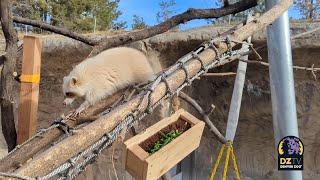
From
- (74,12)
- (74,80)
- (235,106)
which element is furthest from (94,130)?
(74,12)

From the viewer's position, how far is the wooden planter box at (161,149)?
1.16 m

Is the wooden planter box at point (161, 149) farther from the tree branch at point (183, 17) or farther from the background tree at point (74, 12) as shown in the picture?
the background tree at point (74, 12)

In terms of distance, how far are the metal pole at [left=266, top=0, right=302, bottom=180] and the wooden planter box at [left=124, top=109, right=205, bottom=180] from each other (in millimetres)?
622

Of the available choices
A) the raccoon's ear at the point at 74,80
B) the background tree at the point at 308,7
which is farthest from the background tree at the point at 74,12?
the raccoon's ear at the point at 74,80

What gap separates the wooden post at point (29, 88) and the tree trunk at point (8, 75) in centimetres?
5

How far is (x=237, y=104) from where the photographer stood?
9.37ft

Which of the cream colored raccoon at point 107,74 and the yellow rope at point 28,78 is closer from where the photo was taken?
the yellow rope at point 28,78

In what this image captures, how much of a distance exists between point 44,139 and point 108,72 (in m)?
0.79

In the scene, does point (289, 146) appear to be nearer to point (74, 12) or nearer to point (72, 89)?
point (72, 89)

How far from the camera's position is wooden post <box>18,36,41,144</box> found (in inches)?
82.6

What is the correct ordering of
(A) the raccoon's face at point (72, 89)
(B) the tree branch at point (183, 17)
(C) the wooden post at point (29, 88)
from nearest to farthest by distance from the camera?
1. (C) the wooden post at point (29, 88)
2. (B) the tree branch at point (183, 17)
3. (A) the raccoon's face at point (72, 89)

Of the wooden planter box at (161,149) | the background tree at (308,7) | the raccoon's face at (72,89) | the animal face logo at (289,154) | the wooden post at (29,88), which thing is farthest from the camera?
the background tree at (308,7)

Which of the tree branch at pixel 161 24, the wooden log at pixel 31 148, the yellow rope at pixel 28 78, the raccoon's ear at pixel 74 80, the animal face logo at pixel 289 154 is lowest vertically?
the animal face logo at pixel 289 154

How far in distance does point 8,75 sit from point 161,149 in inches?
45.5
